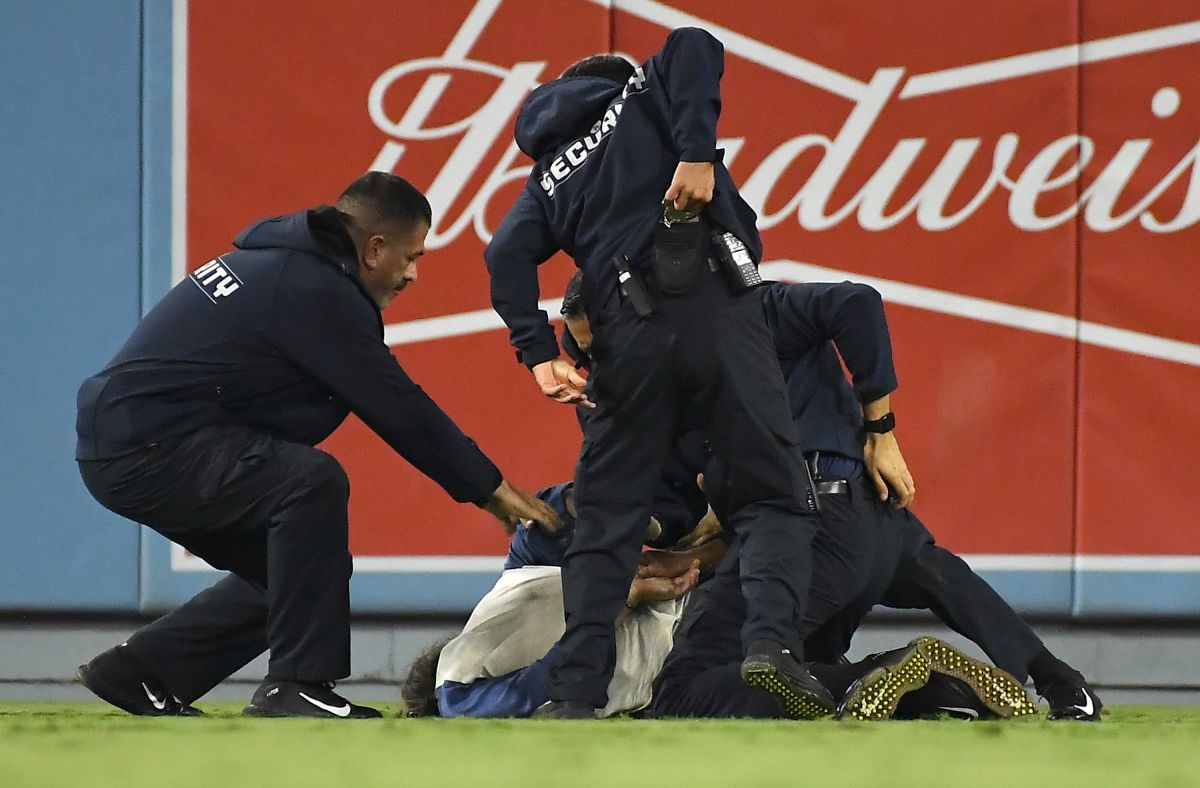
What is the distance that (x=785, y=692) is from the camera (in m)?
2.58

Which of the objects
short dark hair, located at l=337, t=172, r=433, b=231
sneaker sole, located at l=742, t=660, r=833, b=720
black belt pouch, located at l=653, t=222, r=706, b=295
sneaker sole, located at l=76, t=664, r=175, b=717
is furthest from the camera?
short dark hair, located at l=337, t=172, r=433, b=231

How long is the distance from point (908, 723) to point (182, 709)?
1560mm

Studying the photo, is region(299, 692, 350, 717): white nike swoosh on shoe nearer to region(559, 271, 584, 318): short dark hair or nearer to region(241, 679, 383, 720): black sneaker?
region(241, 679, 383, 720): black sneaker

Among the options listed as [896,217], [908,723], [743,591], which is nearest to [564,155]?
[743,591]

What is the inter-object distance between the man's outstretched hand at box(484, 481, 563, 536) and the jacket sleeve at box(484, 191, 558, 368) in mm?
255

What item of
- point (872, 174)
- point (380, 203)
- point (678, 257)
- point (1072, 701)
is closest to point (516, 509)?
point (678, 257)

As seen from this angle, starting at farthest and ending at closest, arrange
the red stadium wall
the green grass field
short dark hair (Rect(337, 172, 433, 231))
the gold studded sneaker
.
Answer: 1. the red stadium wall
2. short dark hair (Rect(337, 172, 433, 231))
3. the gold studded sneaker
4. the green grass field

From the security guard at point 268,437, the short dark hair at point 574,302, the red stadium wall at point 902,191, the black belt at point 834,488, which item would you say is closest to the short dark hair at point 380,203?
the security guard at point 268,437

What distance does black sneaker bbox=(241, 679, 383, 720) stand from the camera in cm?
286

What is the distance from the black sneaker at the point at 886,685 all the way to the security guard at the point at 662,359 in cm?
13

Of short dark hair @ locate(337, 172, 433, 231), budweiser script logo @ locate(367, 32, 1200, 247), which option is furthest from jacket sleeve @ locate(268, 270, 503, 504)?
budweiser script logo @ locate(367, 32, 1200, 247)

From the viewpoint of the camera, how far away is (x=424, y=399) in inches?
122

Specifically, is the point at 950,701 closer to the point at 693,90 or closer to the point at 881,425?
the point at 881,425

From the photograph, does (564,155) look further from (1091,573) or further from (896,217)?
(1091,573)
